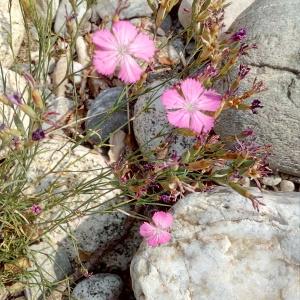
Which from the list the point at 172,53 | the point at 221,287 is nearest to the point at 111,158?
the point at 172,53

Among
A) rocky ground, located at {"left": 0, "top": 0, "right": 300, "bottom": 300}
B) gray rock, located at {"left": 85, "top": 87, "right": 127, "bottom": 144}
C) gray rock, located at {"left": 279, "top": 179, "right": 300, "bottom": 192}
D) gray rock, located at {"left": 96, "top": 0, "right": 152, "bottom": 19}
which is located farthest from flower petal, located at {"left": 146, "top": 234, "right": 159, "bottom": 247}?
gray rock, located at {"left": 96, "top": 0, "right": 152, "bottom": 19}

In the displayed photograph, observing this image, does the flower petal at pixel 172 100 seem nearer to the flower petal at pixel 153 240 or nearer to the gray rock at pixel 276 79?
the flower petal at pixel 153 240

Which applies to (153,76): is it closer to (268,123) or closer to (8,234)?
(268,123)

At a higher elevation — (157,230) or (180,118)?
(180,118)

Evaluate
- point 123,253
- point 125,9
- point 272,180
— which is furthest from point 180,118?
point 125,9

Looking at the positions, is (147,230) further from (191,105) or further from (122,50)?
(122,50)

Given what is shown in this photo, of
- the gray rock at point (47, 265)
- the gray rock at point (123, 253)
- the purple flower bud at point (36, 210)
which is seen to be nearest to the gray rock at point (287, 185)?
the gray rock at point (123, 253)

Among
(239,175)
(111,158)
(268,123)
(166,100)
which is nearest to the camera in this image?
(166,100)
